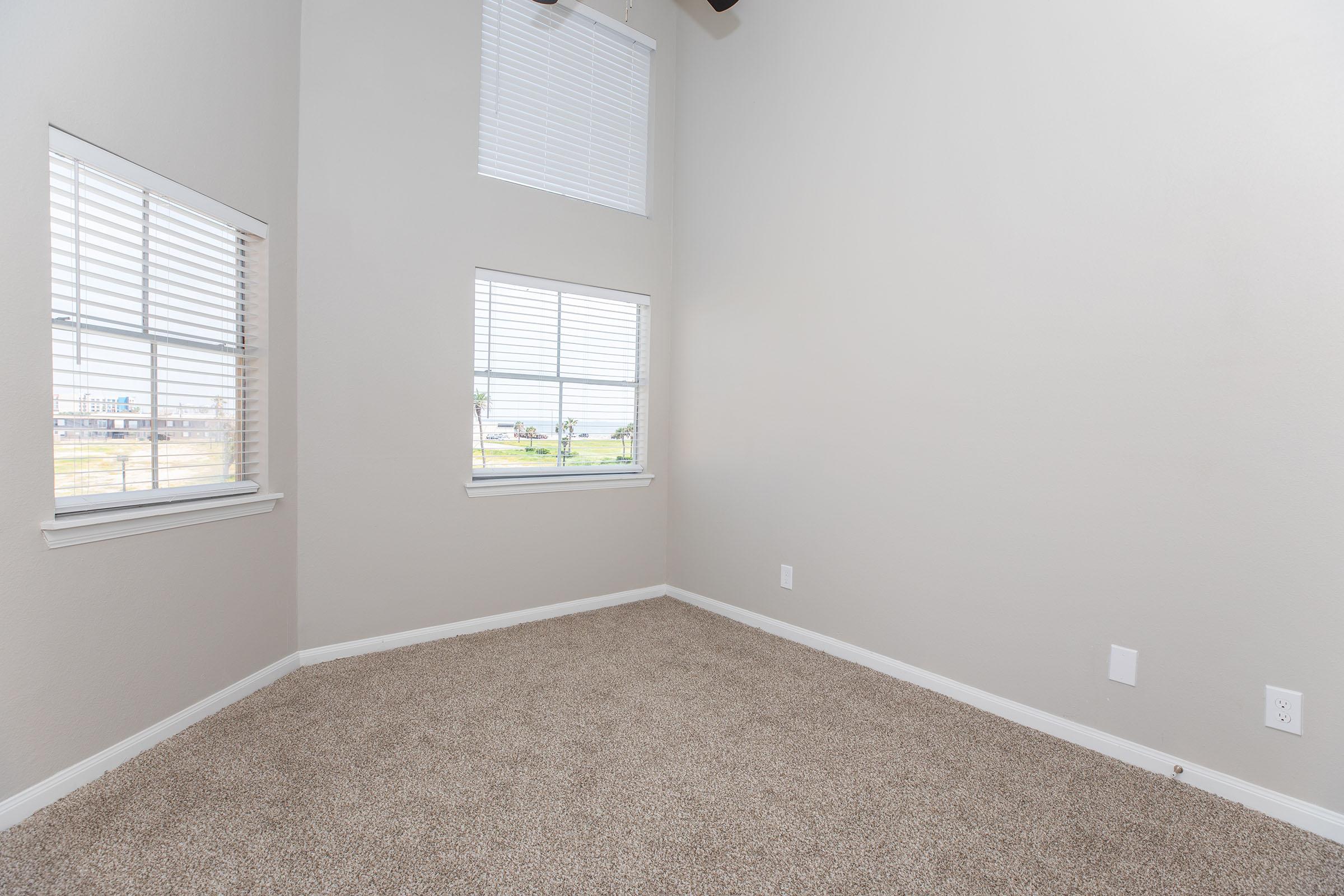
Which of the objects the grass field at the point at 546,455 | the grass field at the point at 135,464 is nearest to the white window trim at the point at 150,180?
the grass field at the point at 135,464

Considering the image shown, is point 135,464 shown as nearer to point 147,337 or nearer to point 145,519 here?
point 145,519

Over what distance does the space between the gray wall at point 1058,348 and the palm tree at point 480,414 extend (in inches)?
53.2

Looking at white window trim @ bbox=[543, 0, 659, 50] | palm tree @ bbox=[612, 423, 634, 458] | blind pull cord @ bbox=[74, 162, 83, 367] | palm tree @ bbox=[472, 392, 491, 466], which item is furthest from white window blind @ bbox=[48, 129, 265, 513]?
white window trim @ bbox=[543, 0, 659, 50]

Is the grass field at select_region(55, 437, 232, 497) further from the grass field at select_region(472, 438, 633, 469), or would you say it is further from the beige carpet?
the grass field at select_region(472, 438, 633, 469)

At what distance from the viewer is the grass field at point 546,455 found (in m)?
3.31

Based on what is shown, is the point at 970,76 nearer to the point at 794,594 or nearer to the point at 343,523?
the point at 794,594

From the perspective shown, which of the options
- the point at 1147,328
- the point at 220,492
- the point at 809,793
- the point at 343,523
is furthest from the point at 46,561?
the point at 1147,328

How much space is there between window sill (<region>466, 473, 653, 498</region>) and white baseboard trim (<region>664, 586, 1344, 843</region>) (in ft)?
3.72

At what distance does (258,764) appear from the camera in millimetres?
1991

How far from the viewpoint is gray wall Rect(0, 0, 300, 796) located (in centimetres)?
166

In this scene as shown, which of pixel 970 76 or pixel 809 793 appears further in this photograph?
pixel 970 76

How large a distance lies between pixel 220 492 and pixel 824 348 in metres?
2.58

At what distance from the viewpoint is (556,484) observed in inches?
137

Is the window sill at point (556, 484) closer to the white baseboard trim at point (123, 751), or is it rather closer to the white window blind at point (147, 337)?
the white window blind at point (147, 337)
